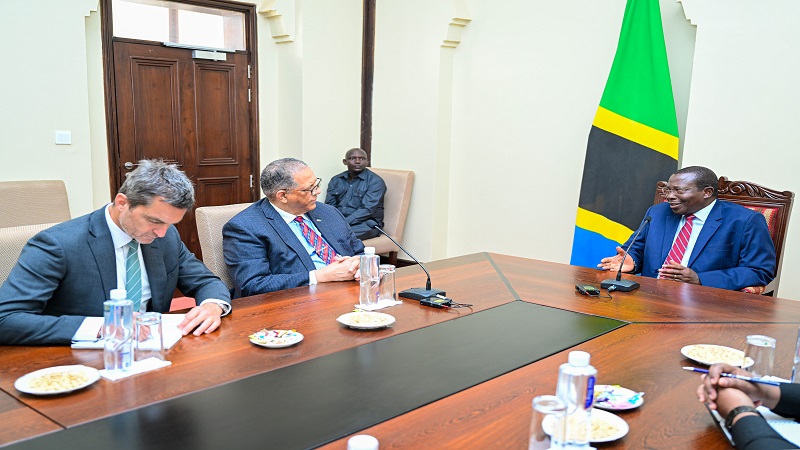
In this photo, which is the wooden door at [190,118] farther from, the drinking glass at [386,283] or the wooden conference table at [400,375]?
the drinking glass at [386,283]

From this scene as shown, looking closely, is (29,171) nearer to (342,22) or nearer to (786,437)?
(342,22)

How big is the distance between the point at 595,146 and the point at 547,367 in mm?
2913

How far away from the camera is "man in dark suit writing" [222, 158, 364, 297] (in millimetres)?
2531

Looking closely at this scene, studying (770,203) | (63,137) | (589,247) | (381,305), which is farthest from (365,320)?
(63,137)

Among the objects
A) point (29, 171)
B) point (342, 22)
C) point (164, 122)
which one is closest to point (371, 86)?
point (342, 22)

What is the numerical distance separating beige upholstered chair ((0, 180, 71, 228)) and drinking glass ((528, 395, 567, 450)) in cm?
380

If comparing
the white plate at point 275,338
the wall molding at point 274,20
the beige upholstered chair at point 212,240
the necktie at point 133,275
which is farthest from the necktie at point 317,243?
the wall molding at point 274,20

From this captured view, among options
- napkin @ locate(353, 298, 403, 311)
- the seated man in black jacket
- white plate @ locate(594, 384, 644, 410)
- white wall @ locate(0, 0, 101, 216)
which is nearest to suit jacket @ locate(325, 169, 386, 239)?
the seated man in black jacket

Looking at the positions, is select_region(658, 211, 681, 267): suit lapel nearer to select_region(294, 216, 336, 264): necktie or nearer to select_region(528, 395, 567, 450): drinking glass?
select_region(294, 216, 336, 264): necktie

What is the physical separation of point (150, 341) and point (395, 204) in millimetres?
3910

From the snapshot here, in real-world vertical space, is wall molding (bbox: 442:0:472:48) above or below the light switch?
above

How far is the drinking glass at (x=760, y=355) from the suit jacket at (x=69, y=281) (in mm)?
1455

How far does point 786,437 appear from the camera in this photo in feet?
4.22

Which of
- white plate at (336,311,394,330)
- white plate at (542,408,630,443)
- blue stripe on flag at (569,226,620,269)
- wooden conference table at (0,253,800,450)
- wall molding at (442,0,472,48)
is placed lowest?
blue stripe on flag at (569,226,620,269)
